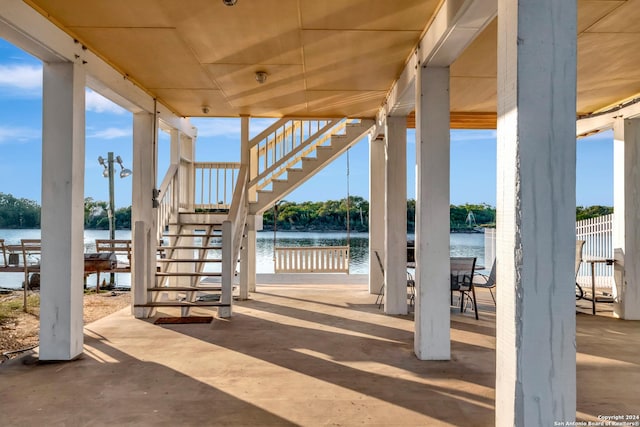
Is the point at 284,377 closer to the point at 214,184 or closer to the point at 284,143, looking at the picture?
the point at 284,143

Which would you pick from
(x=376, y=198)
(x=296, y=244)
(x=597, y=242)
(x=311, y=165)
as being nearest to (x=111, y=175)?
(x=296, y=244)

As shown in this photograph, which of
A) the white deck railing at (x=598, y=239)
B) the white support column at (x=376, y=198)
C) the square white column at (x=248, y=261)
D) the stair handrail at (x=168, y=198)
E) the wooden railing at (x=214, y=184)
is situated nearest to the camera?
the stair handrail at (x=168, y=198)

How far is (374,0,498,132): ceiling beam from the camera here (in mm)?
2895

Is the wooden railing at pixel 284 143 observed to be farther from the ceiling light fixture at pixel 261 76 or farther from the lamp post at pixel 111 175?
the lamp post at pixel 111 175

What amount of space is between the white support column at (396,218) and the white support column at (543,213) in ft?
13.3

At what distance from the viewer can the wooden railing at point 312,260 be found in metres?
8.91

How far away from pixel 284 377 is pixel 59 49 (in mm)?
3463

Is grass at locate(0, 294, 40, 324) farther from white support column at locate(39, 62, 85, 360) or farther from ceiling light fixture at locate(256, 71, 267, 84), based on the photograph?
ceiling light fixture at locate(256, 71, 267, 84)

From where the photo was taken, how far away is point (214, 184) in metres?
8.27

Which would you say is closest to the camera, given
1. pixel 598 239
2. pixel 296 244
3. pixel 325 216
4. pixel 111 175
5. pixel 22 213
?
pixel 598 239

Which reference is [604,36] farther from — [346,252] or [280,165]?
[346,252]

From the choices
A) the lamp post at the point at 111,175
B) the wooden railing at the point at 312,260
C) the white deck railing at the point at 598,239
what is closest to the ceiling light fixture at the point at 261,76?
the wooden railing at the point at 312,260

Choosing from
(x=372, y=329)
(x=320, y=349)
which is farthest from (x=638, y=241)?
(x=320, y=349)

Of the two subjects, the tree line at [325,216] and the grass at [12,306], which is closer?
the grass at [12,306]
